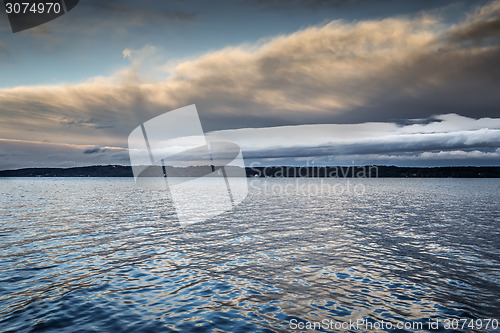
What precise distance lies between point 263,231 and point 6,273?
24216mm

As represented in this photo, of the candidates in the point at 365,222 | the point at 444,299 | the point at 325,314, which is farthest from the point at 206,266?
the point at 365,222

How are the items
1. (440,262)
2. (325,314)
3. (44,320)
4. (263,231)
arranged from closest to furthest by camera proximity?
1. (44,320)
2. (325,314)
3. (440,262)
4. (263,231)

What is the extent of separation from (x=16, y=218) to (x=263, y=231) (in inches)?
1420

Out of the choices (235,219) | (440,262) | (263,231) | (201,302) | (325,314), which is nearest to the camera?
(325,314)

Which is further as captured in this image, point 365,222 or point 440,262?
point 365,222

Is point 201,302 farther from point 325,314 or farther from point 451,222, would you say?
point 451,222

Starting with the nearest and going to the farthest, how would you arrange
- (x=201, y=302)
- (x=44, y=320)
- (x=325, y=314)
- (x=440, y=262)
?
(x=44, y=320) → (x=325, y=314) → (x=201, y=302) → (x=440, y=262)

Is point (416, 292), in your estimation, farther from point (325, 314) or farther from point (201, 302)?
point (201, 302)

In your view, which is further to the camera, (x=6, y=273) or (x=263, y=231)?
(x=263, y=231)

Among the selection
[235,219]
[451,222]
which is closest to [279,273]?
[235,219]

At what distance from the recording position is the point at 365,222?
42.9 metres

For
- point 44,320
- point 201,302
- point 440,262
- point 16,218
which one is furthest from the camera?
point 16,218

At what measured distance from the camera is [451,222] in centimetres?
4328

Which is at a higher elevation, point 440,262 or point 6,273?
point 6,273
